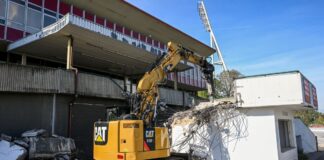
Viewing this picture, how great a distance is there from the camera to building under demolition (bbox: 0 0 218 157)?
44.4 feet

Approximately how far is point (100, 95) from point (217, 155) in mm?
7939

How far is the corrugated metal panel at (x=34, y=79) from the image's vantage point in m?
12.8

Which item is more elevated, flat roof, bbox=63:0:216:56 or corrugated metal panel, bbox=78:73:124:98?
flat roof, bbox=63:0:216:56

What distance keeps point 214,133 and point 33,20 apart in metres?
13.9

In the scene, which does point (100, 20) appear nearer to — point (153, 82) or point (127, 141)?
point (153, 82)

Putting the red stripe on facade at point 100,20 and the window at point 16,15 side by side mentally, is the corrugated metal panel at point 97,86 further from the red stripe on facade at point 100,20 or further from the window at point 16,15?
the red stripe on facade at point 100,20

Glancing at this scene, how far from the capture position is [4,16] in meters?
17.0

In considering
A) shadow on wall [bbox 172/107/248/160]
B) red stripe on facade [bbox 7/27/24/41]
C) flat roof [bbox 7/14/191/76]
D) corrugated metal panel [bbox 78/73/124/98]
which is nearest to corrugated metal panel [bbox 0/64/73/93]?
corrugated metal panel [bbox 78/73/124/98]

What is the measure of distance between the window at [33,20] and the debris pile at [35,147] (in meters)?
8.45

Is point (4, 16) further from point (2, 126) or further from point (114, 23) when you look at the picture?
point (114, 23)

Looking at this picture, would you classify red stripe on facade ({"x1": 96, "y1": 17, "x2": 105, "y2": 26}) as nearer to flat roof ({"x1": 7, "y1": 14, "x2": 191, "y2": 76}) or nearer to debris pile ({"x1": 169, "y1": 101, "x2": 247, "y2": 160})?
flat roof ({"x1": 7, "y1": 14, "x2": 191, "y2": 76})

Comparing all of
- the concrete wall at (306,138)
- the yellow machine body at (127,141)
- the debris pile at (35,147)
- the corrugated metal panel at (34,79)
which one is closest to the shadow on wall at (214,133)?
the yellow machine body at (127,141)

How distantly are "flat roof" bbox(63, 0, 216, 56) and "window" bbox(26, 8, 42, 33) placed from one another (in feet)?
8.58

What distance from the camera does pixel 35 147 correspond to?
38.9ft
